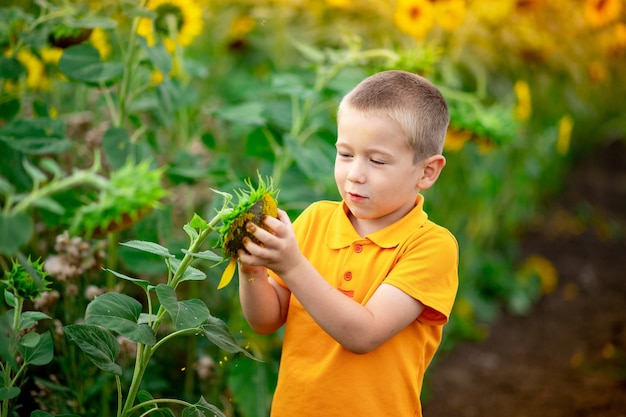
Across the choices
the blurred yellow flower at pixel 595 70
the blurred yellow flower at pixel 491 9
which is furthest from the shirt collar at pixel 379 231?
the blurred yellow flower at pixel 595 70

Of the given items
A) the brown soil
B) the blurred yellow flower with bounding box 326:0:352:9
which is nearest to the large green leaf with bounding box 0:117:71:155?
A: the blurred yellow flower with bounding box 326:0:352:9

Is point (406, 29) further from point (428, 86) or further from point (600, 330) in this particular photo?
point (600, 330)

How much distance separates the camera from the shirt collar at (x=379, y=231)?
135 centimetres

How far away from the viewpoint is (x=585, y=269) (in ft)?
14.1

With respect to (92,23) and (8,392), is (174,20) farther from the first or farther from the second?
(8,392)

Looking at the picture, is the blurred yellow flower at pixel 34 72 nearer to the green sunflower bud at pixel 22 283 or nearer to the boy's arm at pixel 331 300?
the green sunflower bud at pixel 22 283

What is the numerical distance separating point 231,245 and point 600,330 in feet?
9.03

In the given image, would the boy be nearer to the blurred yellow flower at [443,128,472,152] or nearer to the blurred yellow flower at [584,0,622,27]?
the blurred yellow flower at [443,128,472,152]

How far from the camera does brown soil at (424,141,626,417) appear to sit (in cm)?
280

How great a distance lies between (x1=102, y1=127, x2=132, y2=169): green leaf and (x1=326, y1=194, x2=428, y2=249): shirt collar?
28.7 inches

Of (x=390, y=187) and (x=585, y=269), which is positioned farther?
(x=585, y=269)

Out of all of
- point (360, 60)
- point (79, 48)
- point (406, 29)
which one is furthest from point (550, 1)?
point (79, 48)

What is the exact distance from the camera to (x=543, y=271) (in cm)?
415

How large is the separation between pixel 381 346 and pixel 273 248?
12.9 inches
